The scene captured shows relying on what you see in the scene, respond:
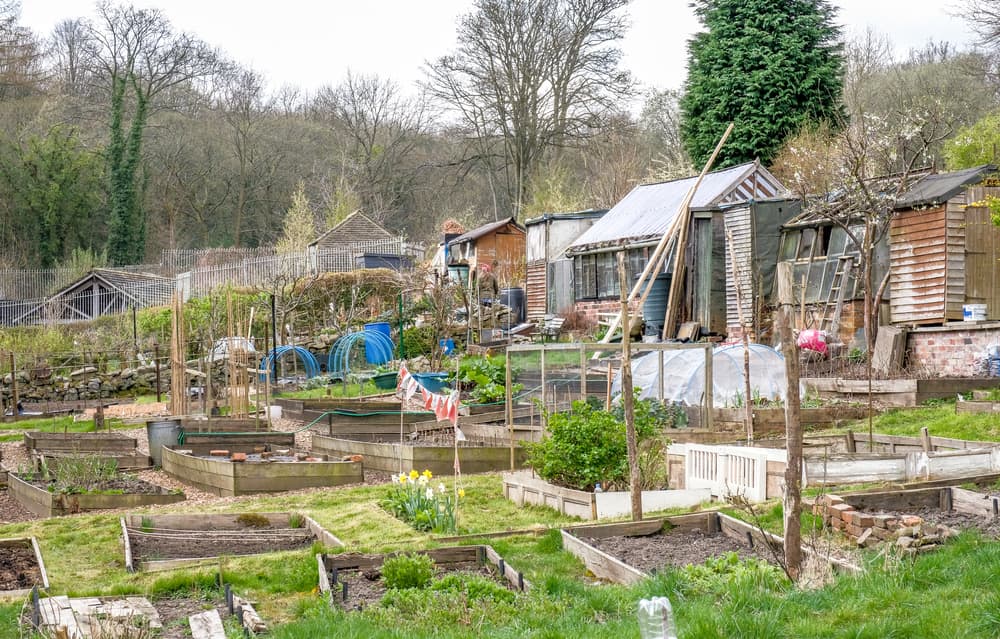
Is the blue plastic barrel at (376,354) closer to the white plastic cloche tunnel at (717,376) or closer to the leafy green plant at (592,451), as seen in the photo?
the white plastic cloche tunnel at (717,376)

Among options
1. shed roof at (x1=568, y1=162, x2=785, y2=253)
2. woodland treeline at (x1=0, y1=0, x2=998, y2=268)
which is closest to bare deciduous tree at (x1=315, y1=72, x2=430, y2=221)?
woodland treeline at (x1=0, y1=0, x2=998, y2=268)

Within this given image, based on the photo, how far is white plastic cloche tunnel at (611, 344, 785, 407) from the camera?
50.3ft

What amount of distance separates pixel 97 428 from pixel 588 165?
3263 cm

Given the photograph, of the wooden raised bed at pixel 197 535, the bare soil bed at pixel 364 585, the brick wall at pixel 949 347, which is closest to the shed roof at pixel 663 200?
the brick wall at pixel 949 347

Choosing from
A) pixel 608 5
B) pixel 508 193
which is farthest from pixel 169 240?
pixel 608 5

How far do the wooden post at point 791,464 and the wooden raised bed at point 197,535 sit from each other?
12.2ft

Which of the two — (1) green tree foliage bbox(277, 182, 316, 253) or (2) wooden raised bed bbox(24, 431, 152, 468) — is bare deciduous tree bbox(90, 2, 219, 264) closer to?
(1) green tree foliage bbox(277, 182, 316, 253)

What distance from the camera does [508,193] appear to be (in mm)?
49719

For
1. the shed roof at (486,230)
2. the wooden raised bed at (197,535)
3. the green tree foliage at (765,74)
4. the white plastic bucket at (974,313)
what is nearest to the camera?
the wooden raised bed at (197,535)

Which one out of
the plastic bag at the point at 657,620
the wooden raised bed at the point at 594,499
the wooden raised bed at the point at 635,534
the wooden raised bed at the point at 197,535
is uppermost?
the plastic bag at the point at 657,620

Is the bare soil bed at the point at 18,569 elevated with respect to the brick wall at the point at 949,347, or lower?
lower

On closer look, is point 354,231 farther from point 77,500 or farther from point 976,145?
point 77,500

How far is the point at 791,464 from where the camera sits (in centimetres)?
648

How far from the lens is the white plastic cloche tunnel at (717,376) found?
1534 centimetres
